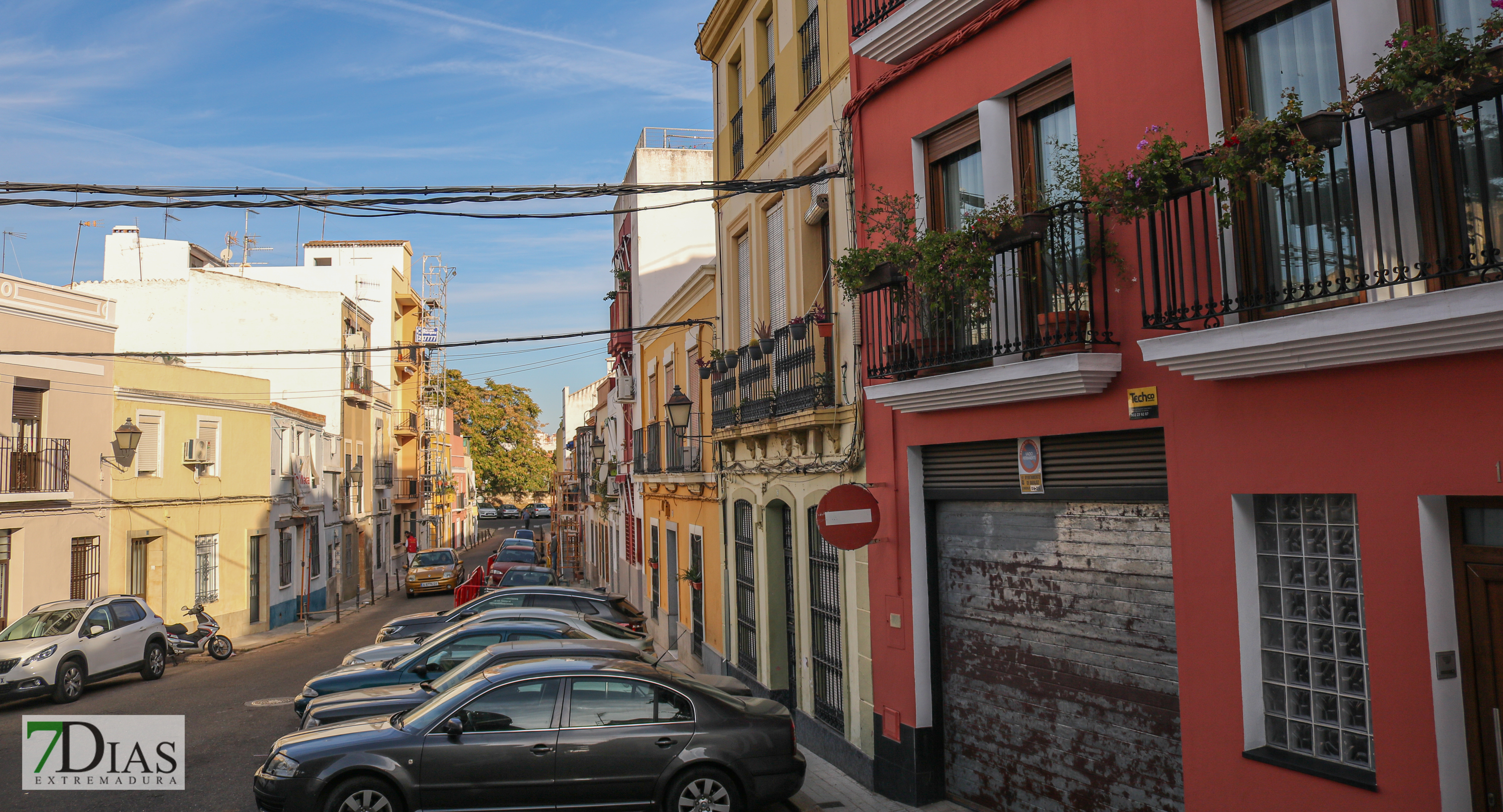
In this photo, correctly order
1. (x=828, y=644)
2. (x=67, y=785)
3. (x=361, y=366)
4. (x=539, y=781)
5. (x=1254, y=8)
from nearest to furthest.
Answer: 1. (x=1254, y=8)
2. (x=539, y=781)
3. (x=67, y=785)
4. (x=828, y=644)
5. (x=361, y=366)

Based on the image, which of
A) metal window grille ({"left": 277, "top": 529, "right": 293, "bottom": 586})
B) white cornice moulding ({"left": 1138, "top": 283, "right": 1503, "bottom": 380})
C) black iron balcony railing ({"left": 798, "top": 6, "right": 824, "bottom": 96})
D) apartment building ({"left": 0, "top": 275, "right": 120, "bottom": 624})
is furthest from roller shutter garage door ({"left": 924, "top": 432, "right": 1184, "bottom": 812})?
metal window grille ({"left": 277, "top": 529, "right": 293, "bottom": 586})

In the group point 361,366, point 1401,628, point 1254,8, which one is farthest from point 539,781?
point 361,366

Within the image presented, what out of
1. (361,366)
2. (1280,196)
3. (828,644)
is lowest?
(828,644)

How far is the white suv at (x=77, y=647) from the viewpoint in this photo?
48.4ft

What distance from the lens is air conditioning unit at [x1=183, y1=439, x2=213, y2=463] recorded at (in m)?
24.3

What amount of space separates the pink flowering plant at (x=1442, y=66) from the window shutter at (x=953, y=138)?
392 cm

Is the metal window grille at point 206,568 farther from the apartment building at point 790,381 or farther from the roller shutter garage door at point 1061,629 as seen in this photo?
the roller shutter garage door at point 1061,629

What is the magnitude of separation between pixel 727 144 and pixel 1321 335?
40.8 feet

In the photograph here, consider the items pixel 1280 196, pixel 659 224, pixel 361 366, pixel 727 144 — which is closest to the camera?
pixel 1280 196

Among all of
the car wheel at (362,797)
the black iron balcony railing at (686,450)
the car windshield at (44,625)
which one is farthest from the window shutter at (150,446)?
the car wheel at (362,797)

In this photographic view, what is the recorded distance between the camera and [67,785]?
9828 millimetres

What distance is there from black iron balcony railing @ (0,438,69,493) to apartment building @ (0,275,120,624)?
0.02 m

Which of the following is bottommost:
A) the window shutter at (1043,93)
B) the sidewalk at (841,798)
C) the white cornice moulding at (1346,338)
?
the sidewalk at (841,798)

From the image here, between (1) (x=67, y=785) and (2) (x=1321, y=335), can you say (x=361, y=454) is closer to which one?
(1) (x=67, y=785)
